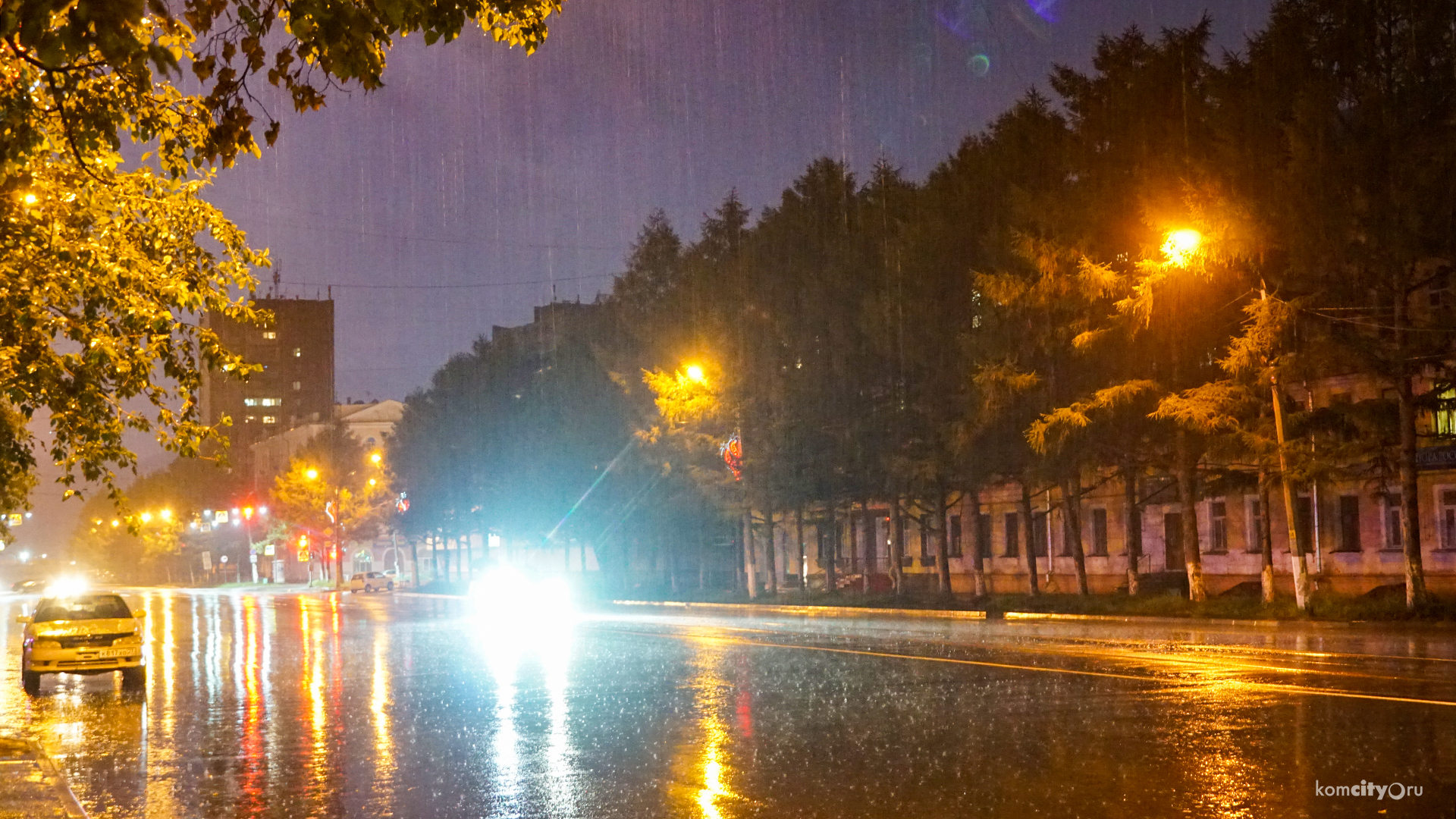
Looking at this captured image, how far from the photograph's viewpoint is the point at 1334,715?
13.6m

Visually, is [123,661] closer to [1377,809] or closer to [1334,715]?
[1334,715]

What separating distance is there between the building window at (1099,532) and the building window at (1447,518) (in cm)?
1412

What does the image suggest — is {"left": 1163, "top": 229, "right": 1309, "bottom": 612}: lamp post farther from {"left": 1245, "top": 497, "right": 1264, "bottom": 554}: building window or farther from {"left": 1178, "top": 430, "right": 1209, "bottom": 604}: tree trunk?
{"left": 1245, "top": 497, "right": 1264, "bottom": 554}: building window

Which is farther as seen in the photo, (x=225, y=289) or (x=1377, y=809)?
(x=225, y=289)

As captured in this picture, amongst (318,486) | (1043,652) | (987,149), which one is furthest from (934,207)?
(318,486)

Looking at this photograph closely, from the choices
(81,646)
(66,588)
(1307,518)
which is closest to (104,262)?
(81,646)

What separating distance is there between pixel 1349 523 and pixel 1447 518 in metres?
3.28

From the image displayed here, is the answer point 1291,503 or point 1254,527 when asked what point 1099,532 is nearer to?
point 1254,527

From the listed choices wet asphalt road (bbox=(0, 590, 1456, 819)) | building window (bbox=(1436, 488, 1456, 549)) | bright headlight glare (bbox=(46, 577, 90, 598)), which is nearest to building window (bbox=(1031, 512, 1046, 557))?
building window (bbox=(1436, 488, 1456, 549))

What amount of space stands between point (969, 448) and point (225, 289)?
2921cm

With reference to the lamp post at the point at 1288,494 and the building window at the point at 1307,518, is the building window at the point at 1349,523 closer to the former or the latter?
the building window at the point at 1307,518

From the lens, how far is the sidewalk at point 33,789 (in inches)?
398

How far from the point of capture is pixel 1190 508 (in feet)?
121

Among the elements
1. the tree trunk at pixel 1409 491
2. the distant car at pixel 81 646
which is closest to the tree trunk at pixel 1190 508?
the tree trunk at pixel 1409 491
